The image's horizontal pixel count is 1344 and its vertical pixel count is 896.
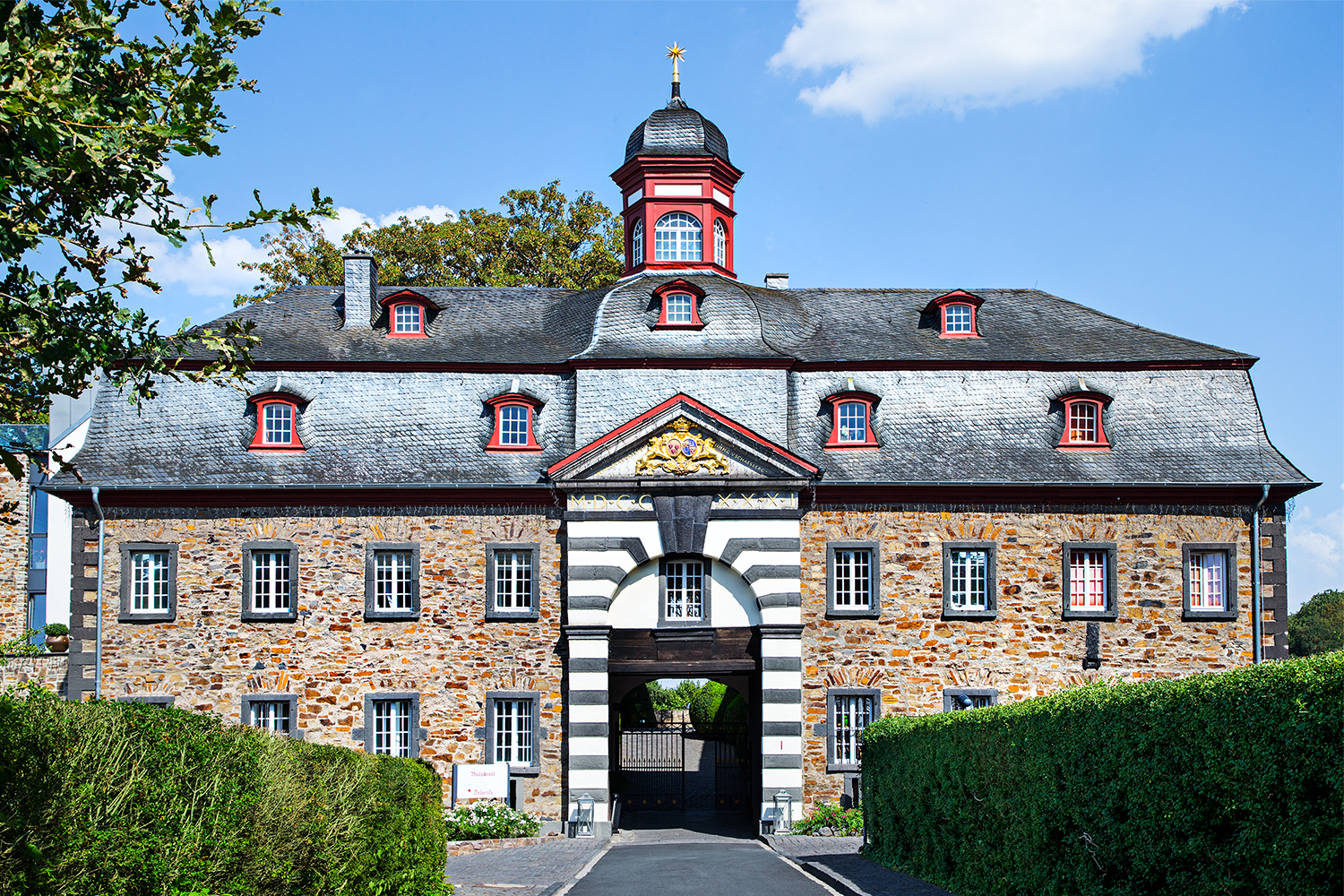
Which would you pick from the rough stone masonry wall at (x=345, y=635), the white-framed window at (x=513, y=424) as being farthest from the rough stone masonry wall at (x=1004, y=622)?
the white-framed window at (x=513, y=424)

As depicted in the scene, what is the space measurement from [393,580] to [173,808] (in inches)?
654

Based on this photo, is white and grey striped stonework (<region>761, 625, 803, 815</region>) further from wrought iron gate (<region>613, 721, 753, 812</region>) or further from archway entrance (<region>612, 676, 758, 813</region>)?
wrought iron gate (<region>613, 721, 753, 812</region>)

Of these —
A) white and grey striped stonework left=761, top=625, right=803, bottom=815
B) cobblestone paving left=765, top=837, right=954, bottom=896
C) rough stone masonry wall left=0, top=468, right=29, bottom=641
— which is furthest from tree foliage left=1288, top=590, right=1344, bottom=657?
rough stone masonry wall left=0, top=468, right=29, bottom=641

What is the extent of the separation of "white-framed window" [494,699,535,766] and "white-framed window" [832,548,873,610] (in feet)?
21.6

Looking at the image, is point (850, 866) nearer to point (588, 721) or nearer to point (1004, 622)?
point (588, 721)

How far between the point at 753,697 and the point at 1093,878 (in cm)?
1378

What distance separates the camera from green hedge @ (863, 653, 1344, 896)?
7.90 meters

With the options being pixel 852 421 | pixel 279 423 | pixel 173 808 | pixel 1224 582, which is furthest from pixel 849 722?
pixel 173 808

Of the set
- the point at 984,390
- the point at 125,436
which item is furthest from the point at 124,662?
the point at 984,390

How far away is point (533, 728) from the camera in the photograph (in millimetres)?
24312

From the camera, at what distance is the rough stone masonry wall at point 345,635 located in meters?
24.2

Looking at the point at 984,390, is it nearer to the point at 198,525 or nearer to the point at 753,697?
the point at 753,697

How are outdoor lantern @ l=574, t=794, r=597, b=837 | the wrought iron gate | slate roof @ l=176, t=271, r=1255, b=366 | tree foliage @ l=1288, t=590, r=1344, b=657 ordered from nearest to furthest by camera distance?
outdoor lantern @ l=574, t=794, r=597, b=837
slate roof @ l=176, t=271, r=1255, b=366
the wrought iron gate
tree foliage @ l=1288, t=590, r=1344, b=657

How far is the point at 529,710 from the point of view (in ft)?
80.3
